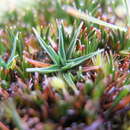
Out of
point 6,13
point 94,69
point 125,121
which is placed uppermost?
point 6,13

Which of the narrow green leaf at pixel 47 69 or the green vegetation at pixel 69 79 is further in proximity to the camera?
the narrow green leaf at pixel 47 69

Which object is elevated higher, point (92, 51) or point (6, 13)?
point (6, 13)

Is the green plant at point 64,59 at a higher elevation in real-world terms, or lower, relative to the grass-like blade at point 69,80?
higher

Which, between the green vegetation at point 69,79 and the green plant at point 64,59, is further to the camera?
the green plant at point 64,59

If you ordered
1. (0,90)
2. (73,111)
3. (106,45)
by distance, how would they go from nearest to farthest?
(73,111)
(0,90)
(106,45)

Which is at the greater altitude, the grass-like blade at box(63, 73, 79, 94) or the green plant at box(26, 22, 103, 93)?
the green plant at box(26, 22, 103, 93)

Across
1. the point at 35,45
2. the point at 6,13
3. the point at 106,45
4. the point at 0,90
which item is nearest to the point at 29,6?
the point at 6,13

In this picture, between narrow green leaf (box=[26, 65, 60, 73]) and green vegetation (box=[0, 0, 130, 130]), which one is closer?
green vegetation (box=[0, 0, 130, 130])

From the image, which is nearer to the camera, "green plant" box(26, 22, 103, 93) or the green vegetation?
the green vegetation

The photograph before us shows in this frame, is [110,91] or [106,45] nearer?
[110,91]

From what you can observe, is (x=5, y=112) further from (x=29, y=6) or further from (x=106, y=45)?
(x=29, y=6)

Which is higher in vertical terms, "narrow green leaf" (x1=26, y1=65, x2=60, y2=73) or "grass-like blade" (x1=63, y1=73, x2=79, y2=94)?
"narrow green leaf" (x1=26, y1=65, x2=60, y2=73)
